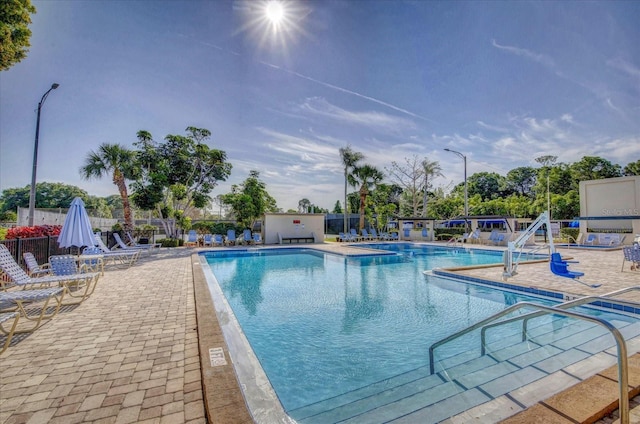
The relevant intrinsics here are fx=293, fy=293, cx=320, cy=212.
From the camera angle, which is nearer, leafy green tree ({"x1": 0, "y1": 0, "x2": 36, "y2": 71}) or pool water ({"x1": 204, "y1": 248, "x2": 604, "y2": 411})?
pool water ({"x1": 204, "y1": 248, "x2": 604, "y2": 411})

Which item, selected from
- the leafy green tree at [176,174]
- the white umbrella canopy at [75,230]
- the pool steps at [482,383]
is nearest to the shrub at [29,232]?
the white umbrella canopy at [75,230]

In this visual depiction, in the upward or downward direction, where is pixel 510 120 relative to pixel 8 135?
upward

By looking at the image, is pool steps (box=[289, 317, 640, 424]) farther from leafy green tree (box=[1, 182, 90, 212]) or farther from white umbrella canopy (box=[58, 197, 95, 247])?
leafy green tree (box=[1, 182, 90, 212])

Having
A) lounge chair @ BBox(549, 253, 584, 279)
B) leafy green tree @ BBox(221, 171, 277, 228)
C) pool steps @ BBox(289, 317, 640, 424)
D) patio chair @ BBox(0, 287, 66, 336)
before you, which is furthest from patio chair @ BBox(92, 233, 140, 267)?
lounge chair @ BBox(549, 253, 584, 279)

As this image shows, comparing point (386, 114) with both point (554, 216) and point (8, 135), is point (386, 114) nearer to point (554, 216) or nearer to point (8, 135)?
point (8, 135)

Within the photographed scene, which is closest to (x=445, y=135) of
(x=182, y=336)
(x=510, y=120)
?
(x=510, y=120)

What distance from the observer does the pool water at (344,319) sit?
11.5 ft

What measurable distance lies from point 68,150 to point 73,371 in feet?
59.4

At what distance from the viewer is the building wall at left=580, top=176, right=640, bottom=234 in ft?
61.7

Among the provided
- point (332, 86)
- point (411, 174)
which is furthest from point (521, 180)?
point (332, 86)

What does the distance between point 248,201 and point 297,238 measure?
426 cm

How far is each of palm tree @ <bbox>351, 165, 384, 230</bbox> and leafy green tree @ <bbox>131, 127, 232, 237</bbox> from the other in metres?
10.6

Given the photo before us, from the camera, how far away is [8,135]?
13242 millimetres

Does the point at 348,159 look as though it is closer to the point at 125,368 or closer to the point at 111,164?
the point at 111,164
